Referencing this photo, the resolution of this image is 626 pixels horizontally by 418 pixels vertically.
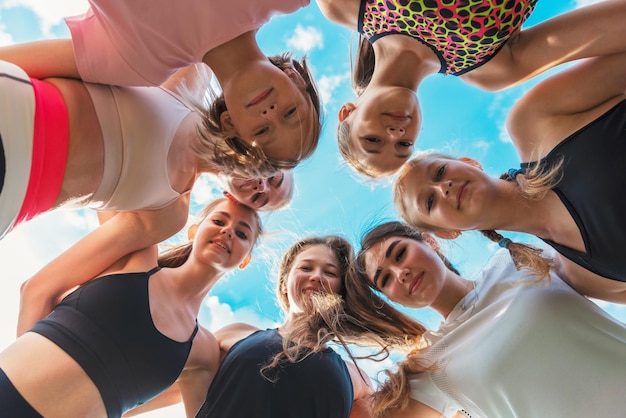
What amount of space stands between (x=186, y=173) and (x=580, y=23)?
186 centimetres

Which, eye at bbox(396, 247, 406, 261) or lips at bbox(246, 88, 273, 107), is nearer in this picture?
lips at bbox(246, 88, 273, 107)

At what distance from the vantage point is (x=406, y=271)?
2635 mm

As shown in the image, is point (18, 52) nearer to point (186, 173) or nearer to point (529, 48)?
point (186, 173)

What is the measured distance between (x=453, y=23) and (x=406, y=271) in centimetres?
135

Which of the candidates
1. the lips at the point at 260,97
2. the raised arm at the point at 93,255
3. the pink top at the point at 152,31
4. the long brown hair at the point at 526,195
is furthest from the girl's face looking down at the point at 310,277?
the pink top at the point at 152,31

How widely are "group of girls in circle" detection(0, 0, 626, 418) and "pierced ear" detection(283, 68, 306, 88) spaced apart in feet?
0.06

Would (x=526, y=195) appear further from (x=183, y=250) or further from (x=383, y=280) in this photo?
(x=183, y=250)

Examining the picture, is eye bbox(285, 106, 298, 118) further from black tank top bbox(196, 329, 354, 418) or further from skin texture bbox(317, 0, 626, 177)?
black tank top bbox(196, 329, 354, 418)

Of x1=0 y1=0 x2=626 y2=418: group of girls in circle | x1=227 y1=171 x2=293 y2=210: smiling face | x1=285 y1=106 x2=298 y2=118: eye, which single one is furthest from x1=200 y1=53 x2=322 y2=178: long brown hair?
x1=227 y1=171 x2=293 y2=210: smiling face

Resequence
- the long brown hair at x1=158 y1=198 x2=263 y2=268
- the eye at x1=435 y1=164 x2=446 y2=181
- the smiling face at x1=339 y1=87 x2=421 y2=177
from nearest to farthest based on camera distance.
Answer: the smiling face at x1=339 y1=87 x2=421 y2=177
the eye at x1=435 y1=164 x2=446 y2=181
the long brown hair at x1=158 y1=198 x2=263 y2=268

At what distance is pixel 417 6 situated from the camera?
1.97 meters

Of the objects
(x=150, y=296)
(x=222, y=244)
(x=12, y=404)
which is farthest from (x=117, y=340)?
(x=222, y=244)

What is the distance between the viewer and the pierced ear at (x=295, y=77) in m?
2.14

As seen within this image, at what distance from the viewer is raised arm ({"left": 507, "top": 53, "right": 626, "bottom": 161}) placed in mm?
1888
